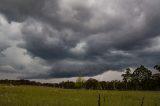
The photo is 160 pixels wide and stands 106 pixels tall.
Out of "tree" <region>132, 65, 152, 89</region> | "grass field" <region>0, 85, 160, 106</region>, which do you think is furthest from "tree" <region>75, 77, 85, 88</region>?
"grass field" <region>0, 85, 160, 106</region>

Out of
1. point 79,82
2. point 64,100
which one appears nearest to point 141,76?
point 79,82

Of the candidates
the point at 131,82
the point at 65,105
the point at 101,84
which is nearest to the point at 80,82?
the point at 131,82

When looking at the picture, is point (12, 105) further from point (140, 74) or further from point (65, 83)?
point (65, 83)

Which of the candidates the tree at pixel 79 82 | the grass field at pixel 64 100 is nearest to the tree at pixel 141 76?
the tree at pixel 79 82

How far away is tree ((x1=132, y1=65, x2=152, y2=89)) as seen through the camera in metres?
122

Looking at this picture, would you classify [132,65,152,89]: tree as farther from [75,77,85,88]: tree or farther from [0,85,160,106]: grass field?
[0,85,160,106]: grass field

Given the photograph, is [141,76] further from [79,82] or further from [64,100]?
[64,100]

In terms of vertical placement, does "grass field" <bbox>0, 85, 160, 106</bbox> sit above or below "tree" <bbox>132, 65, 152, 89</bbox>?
below

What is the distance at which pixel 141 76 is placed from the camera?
12569 centimetres

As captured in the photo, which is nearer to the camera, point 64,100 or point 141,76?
point 64,100

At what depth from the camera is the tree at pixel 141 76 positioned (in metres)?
122

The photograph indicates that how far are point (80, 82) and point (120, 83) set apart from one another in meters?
27.4

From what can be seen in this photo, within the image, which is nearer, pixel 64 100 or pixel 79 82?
pixel 64 100

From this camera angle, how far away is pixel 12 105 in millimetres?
19859
